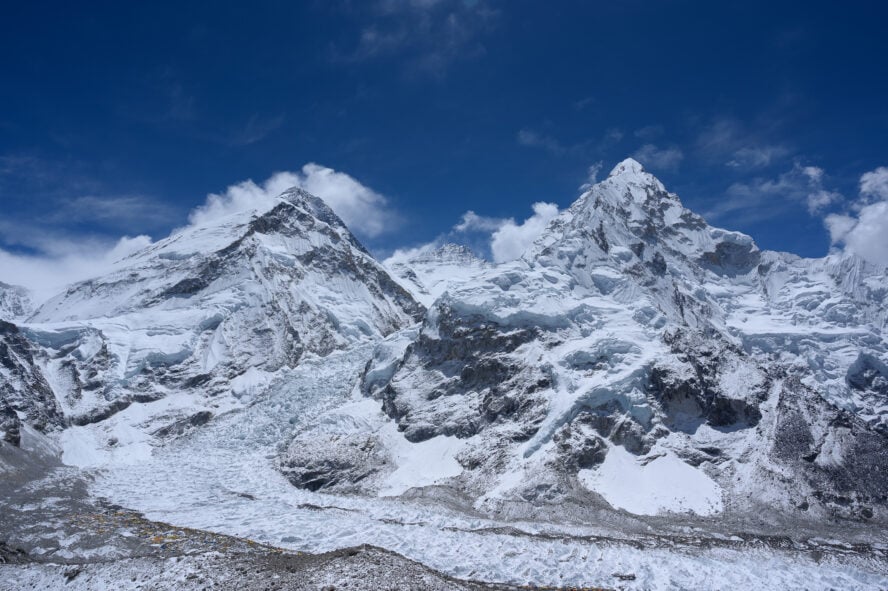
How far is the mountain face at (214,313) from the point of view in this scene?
93.0m

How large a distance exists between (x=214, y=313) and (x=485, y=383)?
59.9m

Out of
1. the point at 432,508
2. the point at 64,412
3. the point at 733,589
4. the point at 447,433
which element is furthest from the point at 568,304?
the point at 64,412

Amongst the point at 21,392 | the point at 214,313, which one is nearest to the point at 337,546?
the point at 21,392

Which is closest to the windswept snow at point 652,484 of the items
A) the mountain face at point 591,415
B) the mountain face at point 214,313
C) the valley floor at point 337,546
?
the mountain face at point 591,415

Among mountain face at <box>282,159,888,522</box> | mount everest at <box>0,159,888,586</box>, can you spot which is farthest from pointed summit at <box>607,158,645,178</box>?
mountain face at <box>282,159,888,522</box>

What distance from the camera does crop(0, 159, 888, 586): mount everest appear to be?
179ft

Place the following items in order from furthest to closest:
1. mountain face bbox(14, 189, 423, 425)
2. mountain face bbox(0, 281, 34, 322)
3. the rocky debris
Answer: mountain face bbox(0, 281, 34, 322), mountain face bbox(14, 189, 423, 425), the rocky debris

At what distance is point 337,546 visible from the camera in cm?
3947

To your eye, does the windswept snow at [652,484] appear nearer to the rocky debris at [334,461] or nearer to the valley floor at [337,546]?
the valley floor at [337,546]

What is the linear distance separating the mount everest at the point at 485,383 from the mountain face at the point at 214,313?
1.59 feet

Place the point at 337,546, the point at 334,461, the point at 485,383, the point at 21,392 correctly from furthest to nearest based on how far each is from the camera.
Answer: the point at 21,392
the point at 485,383
the point at 334,461
the point at 337,546

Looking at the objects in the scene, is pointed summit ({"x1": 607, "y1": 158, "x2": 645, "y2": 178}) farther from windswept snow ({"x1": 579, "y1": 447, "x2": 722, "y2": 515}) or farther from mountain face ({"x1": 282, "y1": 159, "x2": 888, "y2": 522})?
windswept snow ({"x1": 579, "y1": 447, "x2": 722, "y2": 515})

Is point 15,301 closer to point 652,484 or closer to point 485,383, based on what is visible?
point 485,383

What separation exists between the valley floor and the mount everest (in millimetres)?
2051
